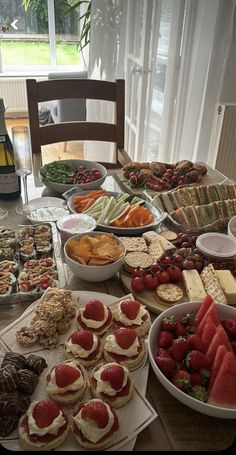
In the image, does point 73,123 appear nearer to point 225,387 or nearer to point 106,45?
point 106,45

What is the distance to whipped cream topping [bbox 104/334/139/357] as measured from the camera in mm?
765

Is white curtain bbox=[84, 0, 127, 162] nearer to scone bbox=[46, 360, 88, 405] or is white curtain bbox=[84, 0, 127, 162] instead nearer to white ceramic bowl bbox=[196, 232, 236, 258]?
white ceramic bowl bbox=[196, 232, 236, 258]

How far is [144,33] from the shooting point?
107 inches

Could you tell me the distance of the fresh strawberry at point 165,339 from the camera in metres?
→ 0.78

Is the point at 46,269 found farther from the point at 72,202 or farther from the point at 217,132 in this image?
the point at 217,132

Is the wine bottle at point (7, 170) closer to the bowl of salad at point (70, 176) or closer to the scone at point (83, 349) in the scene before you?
the bowl of salad at point (70, 176)

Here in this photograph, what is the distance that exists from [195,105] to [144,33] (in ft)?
2.12

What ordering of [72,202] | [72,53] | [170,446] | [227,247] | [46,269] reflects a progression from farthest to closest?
[72,53], [72,202], [227,247], [46,269], [170,446]

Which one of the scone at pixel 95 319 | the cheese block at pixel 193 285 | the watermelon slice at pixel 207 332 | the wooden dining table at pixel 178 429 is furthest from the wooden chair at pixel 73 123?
the wooden dining table at pixel 178 429

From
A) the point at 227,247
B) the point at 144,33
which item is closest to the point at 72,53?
the point at 144,33

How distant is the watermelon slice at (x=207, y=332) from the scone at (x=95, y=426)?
0.24m

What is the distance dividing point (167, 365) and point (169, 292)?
271 millimetres

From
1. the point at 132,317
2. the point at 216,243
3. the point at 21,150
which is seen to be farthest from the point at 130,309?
the point at 21,150

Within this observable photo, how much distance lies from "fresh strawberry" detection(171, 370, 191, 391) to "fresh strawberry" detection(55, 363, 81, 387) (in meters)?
0.18
